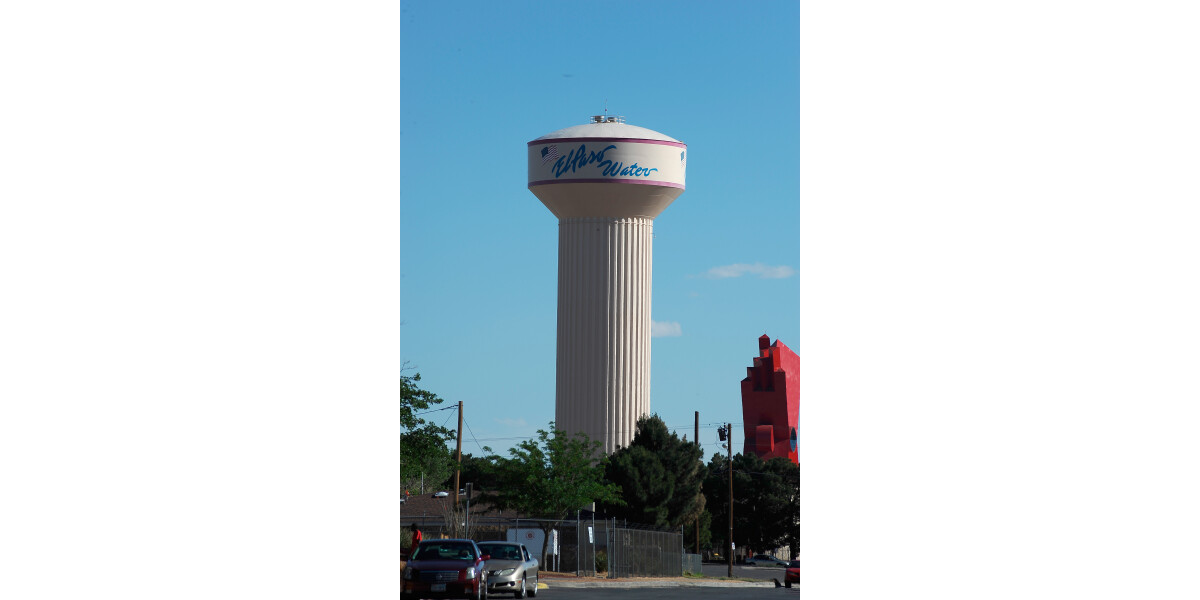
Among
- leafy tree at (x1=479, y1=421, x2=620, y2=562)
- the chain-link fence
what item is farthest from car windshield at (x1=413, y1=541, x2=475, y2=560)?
leafy tree at (x1=479, y1=421, x2=620, y2=562)

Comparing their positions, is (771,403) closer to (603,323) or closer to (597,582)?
(603,323)

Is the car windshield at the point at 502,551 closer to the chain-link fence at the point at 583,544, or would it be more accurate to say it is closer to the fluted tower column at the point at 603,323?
the chain-link fence at the point at 583,544

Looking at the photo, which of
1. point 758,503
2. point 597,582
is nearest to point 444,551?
point 597,582

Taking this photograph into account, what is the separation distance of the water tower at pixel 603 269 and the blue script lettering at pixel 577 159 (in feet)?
0.16

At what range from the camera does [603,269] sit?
75438mm

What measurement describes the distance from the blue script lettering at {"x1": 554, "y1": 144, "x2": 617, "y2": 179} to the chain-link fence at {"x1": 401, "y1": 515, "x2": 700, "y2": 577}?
25.6 metres

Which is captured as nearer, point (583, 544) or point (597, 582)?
point (597, 582)

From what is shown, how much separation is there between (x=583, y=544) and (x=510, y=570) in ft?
59.1

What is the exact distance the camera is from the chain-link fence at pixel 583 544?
42438 millimetres

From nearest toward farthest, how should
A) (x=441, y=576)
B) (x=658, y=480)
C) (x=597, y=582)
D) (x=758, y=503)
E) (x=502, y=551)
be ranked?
(x=441, y=576) → (x=502, y=551) → (x=597, y=582) → (x=658, y=480) → (x=758, y=503)

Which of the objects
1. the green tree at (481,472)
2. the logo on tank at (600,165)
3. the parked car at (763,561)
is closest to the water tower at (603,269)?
the logo on tank at (600,165)

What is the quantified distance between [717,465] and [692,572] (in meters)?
33.9

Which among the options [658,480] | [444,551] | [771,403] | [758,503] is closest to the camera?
[444,551]
